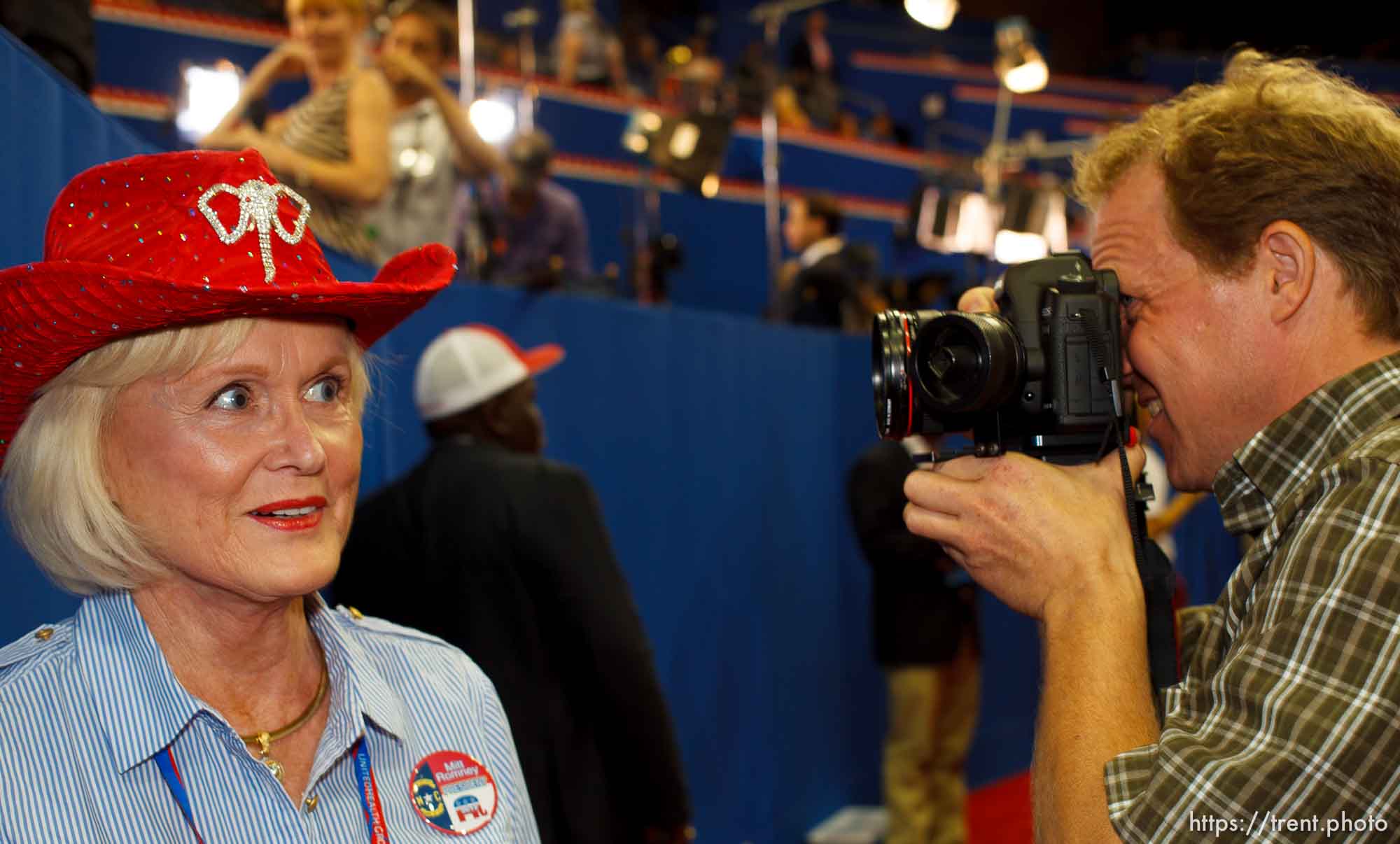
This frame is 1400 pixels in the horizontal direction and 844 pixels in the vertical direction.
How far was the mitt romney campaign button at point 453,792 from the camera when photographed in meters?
1.30

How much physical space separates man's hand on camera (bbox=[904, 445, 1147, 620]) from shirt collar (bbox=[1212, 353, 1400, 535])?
0.37 ft

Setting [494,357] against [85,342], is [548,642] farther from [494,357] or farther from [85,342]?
[85,342]

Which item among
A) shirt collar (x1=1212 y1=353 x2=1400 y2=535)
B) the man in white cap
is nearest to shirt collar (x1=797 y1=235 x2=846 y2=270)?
the man in white cap

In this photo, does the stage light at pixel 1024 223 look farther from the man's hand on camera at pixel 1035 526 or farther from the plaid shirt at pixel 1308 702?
the plaid shirt at pixel 1308 702

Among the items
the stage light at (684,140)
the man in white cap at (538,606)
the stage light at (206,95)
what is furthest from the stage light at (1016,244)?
the man in white cap at (538,606)

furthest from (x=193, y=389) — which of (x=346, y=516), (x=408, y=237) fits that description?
(x=408, y=237)

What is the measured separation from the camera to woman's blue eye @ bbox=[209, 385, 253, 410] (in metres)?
1.22

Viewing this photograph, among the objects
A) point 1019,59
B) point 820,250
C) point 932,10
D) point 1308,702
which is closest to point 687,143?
point 820,250

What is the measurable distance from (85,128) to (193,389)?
2.09 ft

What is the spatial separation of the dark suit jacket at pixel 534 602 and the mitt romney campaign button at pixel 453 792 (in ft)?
3.42

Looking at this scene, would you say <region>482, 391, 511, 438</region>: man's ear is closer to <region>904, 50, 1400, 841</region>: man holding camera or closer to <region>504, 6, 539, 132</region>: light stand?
<region>904, 50, 1400, 841</region>: man holding camera

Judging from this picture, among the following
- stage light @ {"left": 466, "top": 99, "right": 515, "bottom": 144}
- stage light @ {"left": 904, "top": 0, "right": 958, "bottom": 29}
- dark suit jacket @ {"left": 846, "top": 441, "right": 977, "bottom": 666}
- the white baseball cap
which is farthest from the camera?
stage light @ {"left": 904, "top": 0, "right": 958, "bottom": 29}

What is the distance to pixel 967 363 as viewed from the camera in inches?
53.9

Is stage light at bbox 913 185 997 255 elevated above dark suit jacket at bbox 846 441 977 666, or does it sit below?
above
